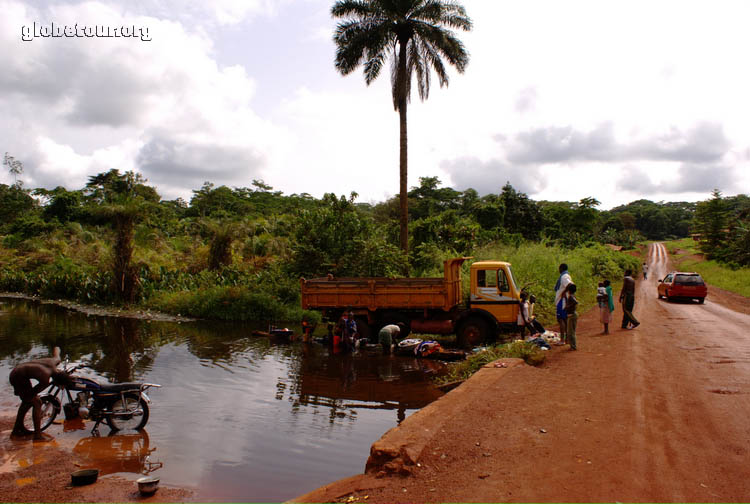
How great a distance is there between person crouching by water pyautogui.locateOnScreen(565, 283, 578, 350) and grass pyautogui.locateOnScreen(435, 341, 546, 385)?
0.96 m

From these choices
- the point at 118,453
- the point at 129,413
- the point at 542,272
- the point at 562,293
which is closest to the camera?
the point at 118,453

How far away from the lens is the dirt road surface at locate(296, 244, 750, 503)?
180 inches

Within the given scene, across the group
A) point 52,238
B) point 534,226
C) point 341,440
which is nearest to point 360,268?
point 341,440

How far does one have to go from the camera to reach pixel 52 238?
3828 cm

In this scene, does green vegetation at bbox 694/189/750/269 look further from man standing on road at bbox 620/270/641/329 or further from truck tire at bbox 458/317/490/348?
truck tire at bbox 458/317/490/348

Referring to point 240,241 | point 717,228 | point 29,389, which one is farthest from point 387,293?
point 717,228

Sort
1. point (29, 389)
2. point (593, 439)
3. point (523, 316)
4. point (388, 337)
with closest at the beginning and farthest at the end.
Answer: point (593, 439) → point (29, 389) → point (388, 337) → point (523, 316)

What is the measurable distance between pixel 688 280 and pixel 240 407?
73.6ft

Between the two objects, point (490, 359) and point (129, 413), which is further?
point (490, 359)

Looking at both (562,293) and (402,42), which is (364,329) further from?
(402,42)

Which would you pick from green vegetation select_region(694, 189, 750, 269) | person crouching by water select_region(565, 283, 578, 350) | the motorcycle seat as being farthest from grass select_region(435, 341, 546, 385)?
green vegetation select_region(694, 189, 750, 269)

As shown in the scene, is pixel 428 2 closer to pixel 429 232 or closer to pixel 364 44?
pixel 364 44

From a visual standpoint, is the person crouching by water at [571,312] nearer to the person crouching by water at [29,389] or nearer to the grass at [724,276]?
the person crouching by water at [29,389]

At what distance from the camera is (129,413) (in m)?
7.63
